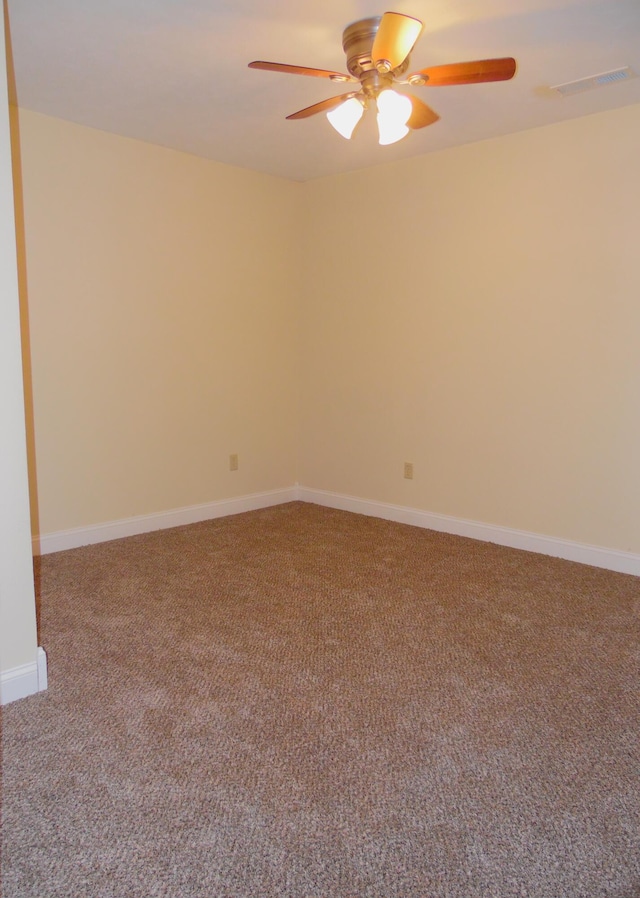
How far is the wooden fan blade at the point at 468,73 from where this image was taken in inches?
77.0

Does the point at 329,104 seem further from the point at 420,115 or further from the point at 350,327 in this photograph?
the point at 350,327

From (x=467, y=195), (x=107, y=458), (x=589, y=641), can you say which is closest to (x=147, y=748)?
(x=589, y=641)

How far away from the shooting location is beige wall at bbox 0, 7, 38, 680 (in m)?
1.81

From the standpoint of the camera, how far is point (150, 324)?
3.74m

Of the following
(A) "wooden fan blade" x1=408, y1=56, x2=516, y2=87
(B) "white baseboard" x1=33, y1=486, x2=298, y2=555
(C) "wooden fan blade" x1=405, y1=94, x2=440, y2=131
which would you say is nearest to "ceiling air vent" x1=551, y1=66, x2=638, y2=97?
(C) "wooden fan blade" x1=405, y1=94, x2=440, y2=131

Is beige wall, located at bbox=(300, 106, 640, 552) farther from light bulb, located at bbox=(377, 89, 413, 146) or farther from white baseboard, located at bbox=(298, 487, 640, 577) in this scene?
light bulb, located at bbox=(377, 89, 413, 146)

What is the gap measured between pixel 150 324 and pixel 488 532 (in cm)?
244

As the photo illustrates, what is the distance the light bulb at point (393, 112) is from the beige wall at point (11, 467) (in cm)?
126

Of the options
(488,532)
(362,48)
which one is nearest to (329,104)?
(362,48)

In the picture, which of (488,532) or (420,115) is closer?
(420,115)

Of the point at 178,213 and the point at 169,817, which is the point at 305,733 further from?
the point at 178,213

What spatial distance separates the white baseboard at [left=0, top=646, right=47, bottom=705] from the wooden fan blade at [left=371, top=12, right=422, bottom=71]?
229 centimetres

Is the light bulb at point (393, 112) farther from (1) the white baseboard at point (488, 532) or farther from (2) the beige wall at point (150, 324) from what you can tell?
(1) the white baseboard at point (488, 532)

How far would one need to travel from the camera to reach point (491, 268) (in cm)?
359
